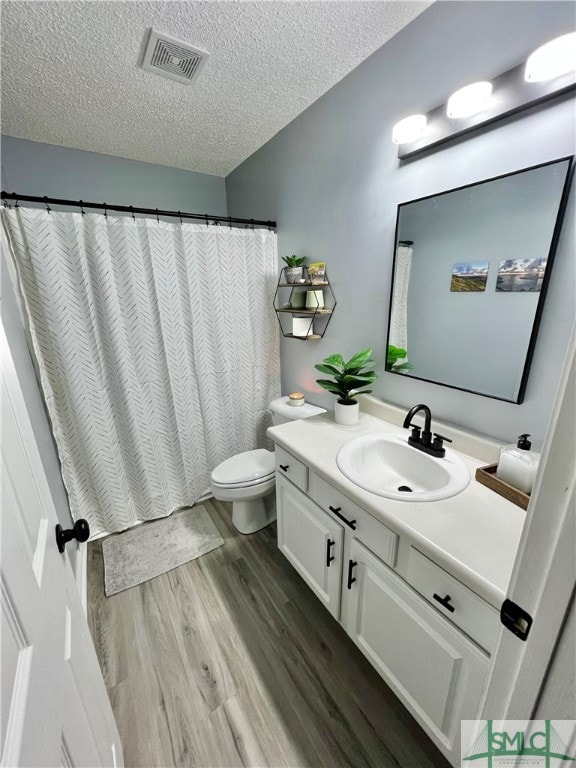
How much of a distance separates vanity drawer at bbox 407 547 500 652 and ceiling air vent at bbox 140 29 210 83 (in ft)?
6.33

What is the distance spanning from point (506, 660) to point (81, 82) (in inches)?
92.6

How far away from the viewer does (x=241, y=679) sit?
118 centimetres

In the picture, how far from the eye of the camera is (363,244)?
4.78 feet

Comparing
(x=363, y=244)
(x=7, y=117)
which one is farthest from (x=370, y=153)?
(x=7, y=117)

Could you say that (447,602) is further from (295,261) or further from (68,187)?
(68,187)

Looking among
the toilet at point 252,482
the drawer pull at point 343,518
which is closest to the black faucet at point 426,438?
the drawer pull at point 343,518

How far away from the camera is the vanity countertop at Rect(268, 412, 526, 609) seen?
68cm

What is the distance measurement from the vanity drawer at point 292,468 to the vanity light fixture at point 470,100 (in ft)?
4.34

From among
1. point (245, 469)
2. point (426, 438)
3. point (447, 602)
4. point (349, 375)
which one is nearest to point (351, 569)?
point (447, 602)

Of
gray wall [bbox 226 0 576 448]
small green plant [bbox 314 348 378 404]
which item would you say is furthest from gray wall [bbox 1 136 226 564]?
small green plant [bbox 314 348 378 404]

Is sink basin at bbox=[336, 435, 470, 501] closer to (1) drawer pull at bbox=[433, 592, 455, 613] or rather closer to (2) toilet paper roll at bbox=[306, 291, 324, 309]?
(1) drawer pull at bbox=[433, 592, 455, 613]

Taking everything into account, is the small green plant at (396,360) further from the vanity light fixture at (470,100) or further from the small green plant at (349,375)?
the vanity light fixture at (470,100)

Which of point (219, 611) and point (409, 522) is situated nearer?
point (409, 522)

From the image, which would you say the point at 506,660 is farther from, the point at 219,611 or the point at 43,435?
the point at 43,435
